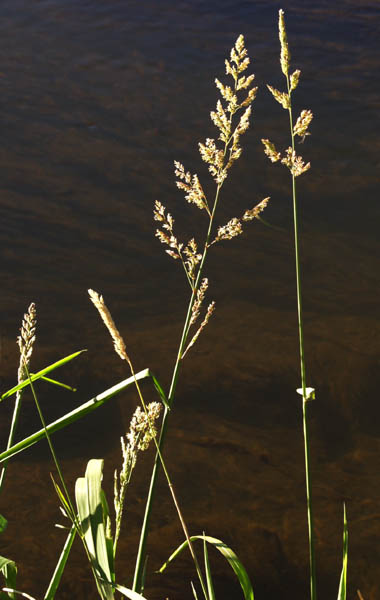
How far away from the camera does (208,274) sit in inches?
78.2

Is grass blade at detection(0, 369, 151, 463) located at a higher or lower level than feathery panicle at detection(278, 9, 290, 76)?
lower

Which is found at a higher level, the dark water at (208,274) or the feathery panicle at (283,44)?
the feathery panicle at (283,44)

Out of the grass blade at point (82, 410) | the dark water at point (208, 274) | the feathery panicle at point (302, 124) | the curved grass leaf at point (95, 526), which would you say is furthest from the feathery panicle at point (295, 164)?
the dark water at point (208, 274)

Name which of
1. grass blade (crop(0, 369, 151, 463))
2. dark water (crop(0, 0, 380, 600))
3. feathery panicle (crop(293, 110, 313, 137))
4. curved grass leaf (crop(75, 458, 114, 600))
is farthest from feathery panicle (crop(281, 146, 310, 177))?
dark water (crop(0, 0, 380, 600))

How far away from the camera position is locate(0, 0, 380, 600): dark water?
1.31m

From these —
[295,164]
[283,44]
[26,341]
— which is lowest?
[26,341]

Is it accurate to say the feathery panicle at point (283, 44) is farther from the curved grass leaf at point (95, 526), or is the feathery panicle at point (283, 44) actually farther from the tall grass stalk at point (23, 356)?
the curved grass leaf at point (95, 526)

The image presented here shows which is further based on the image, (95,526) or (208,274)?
(208,274)

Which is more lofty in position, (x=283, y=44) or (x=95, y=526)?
(x=283, y=44)

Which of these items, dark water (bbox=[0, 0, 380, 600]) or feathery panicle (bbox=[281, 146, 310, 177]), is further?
dark water (bbox=[0, 0, 380, 600])

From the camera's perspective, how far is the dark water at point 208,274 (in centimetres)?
131

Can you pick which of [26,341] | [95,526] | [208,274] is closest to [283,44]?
[26,341]

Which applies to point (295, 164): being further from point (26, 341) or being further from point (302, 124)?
point (26, 341)

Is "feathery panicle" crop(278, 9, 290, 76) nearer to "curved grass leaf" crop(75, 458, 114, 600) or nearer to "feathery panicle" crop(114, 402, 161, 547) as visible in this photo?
"feathery panicle" crop(114, 402, 161, 547)
